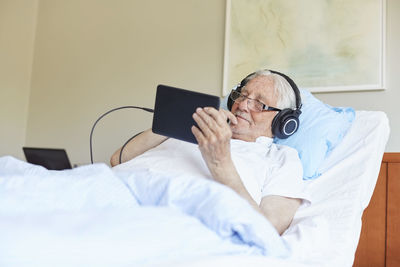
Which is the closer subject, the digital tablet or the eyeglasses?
the digital tablet

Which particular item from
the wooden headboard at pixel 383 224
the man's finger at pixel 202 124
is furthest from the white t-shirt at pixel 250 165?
the wooden headboard at pixel 383 224

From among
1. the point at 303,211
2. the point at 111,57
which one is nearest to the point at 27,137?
the point at 111,57

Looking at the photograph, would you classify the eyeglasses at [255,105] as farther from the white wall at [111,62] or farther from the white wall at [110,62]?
the white wall at [110,62]

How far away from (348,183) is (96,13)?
2.09 m

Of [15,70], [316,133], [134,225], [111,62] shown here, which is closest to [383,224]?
[316,133]

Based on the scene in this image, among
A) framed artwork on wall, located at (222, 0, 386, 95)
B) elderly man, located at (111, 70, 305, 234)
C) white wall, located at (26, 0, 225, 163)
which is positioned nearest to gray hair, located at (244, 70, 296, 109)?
elderly man, located at (111, 70, 305, 234)

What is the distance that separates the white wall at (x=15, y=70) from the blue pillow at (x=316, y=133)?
2130mm

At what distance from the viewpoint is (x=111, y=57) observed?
2.66 m

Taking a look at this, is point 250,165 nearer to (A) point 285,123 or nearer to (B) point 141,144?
(A) point 285,123

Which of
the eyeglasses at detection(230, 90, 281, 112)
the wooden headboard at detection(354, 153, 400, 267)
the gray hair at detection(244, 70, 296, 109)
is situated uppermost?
the gray hair at detection(244, 70, 296, 109)

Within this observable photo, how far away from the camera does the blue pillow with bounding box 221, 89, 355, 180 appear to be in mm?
1378

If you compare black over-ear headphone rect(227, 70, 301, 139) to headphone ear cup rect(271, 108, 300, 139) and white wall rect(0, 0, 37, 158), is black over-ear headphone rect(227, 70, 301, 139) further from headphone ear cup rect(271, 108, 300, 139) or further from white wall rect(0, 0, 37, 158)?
white wall rect(0, 0, 37, 158)

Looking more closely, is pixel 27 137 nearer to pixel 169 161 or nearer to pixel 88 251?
pixel 169 161

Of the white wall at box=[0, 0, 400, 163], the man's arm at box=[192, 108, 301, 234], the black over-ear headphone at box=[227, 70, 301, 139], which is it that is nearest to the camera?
the man's arm at box=[192, 108, 301, 234]
